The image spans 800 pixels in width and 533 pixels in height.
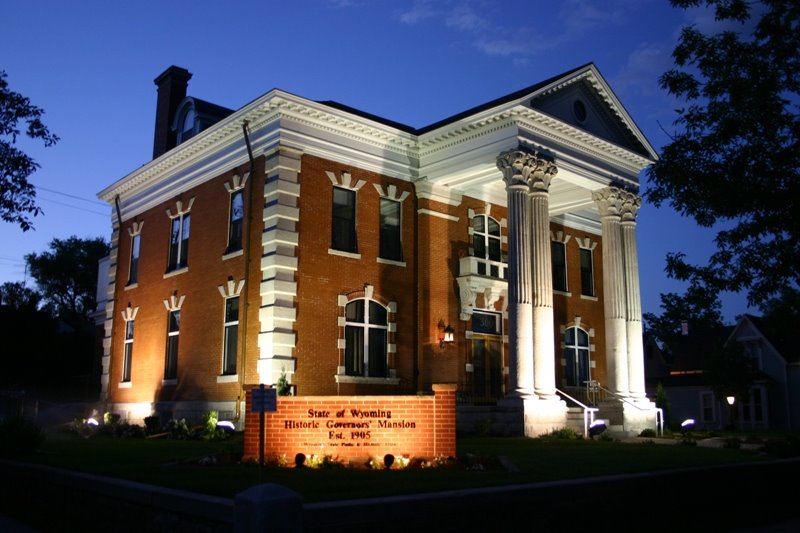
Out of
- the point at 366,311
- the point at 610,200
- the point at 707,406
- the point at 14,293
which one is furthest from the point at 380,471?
the point at 14,293

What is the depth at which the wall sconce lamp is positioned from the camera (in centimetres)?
2702

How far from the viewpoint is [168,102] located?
33.0 metres

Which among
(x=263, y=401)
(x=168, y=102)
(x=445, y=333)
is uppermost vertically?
(x=168, y=102)

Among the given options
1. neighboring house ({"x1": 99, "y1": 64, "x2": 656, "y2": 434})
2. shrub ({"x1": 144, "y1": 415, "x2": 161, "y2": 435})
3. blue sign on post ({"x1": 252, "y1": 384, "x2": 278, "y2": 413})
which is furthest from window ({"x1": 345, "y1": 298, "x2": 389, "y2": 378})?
blue sign on post ({"x1": 252, "y1": 384, "x2": 278, "y2": 413})

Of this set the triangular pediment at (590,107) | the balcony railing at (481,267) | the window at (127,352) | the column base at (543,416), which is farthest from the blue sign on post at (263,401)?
the window at (127,352)

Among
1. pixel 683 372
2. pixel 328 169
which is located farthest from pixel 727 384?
pixel 328 169

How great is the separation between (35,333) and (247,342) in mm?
31814

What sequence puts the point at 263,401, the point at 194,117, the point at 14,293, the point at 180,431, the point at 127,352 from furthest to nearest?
1. the point at 14,293
2. the point at 127,352
3. the point at 194,117
4. the point at 180,431
5. the point at 263,401

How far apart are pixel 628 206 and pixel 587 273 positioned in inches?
245

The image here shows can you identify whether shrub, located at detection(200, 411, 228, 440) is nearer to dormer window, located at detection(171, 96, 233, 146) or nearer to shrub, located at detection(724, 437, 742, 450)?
dormer window, located at detection(171, 96, 233, 146)

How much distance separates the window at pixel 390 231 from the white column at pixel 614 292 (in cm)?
751

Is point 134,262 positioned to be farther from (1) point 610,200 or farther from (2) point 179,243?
(1) point 610,200

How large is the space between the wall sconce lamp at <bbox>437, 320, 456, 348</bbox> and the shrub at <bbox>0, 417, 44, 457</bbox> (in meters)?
→ 14.0

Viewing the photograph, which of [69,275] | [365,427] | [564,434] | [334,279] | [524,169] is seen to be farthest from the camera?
[69,275]
